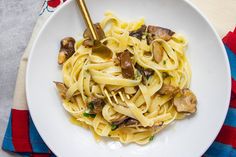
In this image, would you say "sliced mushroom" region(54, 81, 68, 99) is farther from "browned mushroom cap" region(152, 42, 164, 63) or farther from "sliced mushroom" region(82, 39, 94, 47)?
"browned mushroom cap" region(152, 42, 164, 63)

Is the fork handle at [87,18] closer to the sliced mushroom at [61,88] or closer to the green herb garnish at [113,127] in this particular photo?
the sliced mushroom at [61,88]

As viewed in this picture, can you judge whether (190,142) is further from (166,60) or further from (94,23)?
(94,23)

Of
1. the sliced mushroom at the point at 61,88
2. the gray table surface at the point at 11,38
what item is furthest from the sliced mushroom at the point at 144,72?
the gray table surface at the point at 11,38

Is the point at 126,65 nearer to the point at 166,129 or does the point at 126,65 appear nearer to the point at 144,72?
the point at 144,72

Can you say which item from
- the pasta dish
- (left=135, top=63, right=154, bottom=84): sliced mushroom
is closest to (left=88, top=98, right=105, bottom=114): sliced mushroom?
the pasta dish

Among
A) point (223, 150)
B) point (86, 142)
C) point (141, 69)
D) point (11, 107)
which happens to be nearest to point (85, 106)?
point (86, 142)
